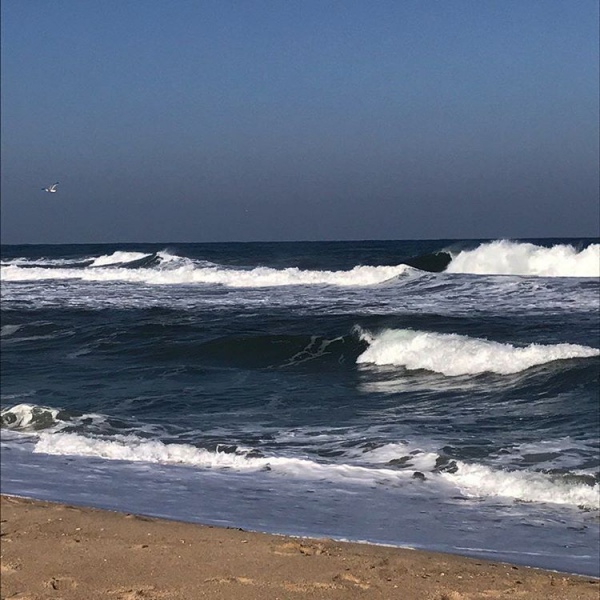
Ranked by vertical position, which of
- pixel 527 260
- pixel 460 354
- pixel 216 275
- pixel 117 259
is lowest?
pixel 460 354

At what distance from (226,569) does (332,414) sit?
15.9 ft

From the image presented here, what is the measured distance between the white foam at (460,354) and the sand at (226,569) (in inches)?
288

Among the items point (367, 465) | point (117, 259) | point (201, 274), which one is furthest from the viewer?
point (117, 259)

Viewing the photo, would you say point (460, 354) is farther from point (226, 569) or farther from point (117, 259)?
point (117, 259)

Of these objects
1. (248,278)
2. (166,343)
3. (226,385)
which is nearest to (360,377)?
(226,385)

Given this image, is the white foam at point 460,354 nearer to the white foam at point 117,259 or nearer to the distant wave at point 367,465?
the distant wave at point 367,465

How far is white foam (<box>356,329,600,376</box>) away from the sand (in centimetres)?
731

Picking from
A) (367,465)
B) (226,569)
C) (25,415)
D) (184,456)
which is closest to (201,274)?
(25,415)

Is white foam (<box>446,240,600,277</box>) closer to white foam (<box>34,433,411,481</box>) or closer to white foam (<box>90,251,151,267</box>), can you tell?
white foam (<box>90,251,151,267</box>)

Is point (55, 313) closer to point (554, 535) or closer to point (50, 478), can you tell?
point (50, 478)

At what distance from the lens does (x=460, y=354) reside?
489 inches

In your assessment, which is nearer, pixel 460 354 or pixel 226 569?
pixel 226 569

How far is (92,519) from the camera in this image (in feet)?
18.1

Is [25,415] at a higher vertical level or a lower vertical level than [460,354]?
lower
